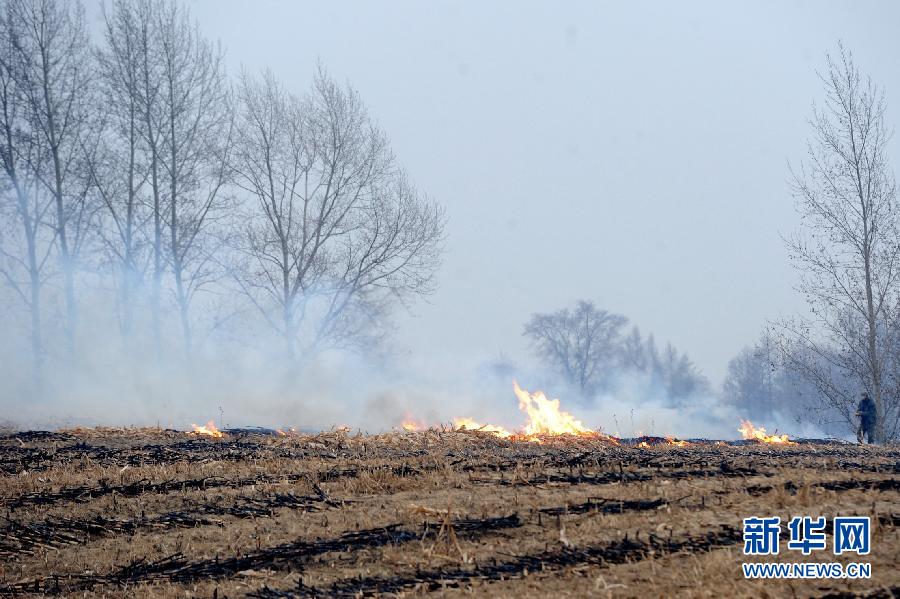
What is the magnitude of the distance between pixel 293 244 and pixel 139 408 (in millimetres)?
8453

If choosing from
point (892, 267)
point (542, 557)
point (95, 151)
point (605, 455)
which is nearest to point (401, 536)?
point (542, 557)

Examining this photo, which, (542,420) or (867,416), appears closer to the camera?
(542,420)

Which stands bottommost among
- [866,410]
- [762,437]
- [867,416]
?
[762,437]

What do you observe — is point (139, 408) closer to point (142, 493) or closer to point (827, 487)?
point (142, 493)

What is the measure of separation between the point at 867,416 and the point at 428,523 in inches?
705

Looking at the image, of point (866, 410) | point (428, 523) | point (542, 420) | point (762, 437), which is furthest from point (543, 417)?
point (428, 523)

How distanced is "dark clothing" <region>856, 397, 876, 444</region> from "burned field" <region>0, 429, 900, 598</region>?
10.9 meters

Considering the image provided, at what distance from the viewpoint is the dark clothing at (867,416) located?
20.5 metres

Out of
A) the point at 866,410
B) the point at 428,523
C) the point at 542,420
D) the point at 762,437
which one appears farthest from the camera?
the point at 866,410

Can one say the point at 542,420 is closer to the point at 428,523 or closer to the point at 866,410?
Answer: the point at 866,410

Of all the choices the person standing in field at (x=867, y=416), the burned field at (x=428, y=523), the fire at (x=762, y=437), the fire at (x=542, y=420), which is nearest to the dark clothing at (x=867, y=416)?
the person standing in field at (x=867, y=416)

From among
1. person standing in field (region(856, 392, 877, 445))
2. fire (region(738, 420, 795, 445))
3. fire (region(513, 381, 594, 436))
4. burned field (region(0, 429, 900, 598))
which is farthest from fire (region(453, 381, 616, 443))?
person standing in field (region(856, 392, 877, 445))

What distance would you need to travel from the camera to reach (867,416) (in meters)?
20.6

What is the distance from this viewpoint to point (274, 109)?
29.7 metres
